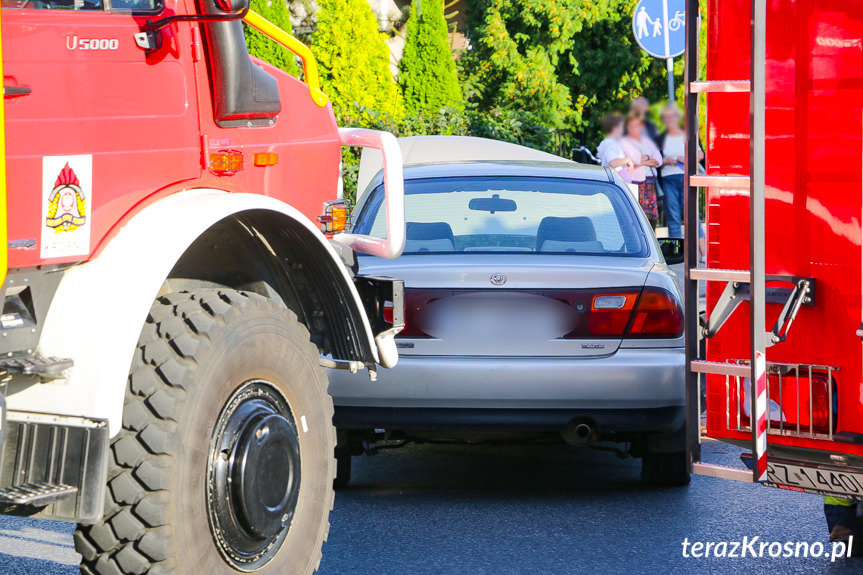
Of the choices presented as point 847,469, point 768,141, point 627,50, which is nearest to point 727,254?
point 768,141

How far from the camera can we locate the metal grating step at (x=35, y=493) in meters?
2.88

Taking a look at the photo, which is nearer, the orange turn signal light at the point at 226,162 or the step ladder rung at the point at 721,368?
the orange turn signal light at the point at 226,162

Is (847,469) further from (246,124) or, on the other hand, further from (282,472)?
(246,124)

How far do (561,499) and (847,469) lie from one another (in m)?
2.28

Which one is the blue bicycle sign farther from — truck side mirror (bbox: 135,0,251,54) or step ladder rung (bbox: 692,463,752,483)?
truck side mirror (bbox: 135,0,251,54)

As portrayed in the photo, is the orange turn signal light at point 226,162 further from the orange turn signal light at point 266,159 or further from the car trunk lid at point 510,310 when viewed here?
the car trunk lid at point 510,310

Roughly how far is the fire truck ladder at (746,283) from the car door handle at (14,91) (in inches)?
85.8

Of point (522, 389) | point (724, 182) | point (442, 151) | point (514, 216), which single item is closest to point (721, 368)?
point (724, 182)

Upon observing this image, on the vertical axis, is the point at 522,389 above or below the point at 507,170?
below

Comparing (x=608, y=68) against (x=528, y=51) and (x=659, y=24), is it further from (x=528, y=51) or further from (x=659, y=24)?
(x=659, y=24)

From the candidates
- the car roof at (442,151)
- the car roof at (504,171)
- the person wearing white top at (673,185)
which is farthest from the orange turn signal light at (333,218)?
the person wearing white top at (673,185)

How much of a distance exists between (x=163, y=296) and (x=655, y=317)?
3.05 meters

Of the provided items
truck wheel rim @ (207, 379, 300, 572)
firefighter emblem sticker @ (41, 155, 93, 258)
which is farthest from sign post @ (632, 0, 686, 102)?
firefighter emblem sticker @ (41, 155, 93, 258)

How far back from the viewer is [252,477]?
3.49 metres
